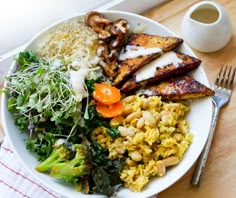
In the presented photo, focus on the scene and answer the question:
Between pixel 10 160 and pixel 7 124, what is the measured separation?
19 centimetres

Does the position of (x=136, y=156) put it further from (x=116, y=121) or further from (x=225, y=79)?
(x=225, y=79)

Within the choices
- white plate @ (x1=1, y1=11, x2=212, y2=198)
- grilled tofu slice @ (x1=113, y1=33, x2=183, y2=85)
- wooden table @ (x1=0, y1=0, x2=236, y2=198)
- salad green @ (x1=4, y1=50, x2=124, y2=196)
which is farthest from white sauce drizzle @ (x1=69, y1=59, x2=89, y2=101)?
wooden table @ (x1=0, y1=0, x2=236, y2=198)

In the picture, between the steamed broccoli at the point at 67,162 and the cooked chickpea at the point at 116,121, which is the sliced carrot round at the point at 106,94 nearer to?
the cooked chickpea at the point at 116,121

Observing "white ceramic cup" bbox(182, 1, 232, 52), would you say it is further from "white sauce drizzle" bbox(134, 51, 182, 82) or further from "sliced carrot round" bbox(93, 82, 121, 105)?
"sliced carrot round" bbox(93, 82, 121, 105)

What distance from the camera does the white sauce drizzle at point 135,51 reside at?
1.67m

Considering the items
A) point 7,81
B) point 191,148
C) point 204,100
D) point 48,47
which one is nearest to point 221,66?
point 204,100

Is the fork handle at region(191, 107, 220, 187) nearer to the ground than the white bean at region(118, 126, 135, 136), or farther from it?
nearer to the ground

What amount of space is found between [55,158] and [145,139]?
0.30 m

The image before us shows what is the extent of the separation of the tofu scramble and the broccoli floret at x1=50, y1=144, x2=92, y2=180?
87mm

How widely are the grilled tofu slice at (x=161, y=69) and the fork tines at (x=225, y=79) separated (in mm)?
175

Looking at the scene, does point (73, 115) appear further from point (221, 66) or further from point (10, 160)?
point (221, 66)

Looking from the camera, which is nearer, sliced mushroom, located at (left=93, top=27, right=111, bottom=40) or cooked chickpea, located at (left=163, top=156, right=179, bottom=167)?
cooked chickpea, located at (left=163, top=156, right=179, bottom=167)

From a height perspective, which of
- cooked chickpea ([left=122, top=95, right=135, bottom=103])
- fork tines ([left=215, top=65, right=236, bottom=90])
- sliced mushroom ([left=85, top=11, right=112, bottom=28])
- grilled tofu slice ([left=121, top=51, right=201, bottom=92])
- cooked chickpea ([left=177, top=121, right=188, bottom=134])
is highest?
sliced mushroom ([left=85, top=11, right=112, bottom=28])

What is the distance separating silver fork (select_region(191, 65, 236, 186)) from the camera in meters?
1.62
